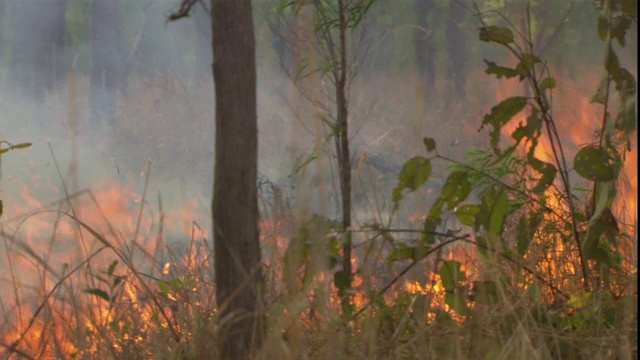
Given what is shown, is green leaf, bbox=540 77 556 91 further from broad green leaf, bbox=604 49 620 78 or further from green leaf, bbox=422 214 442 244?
green leaf, bbox=422 214 442 244

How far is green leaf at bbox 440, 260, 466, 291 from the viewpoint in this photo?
5.15 ft

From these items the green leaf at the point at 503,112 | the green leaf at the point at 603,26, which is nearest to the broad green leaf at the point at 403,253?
the green leaf at the point at 503,112

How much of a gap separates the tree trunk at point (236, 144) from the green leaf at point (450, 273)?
0.42 metres

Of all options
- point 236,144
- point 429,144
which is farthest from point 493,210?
point 236,144

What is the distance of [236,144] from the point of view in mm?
1368

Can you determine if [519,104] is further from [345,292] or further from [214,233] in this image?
[214,233]

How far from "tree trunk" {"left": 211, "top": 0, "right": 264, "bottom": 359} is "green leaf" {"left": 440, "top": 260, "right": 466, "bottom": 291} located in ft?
1.36

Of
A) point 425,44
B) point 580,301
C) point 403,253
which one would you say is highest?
point 425,44

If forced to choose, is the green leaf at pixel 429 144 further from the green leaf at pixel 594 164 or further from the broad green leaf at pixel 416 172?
the green leaf at pixel 594 164

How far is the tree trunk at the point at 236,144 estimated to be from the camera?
4.47ft

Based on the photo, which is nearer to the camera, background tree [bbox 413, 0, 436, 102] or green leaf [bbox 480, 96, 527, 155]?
green leaf [bbox 480, 96, 527, 155]

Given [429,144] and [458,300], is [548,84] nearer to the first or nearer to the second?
[429,144]

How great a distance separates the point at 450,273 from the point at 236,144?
54 cm

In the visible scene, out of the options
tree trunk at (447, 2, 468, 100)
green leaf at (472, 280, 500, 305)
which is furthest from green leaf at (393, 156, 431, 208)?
tree trunk at (447, 2, 468, 100)
